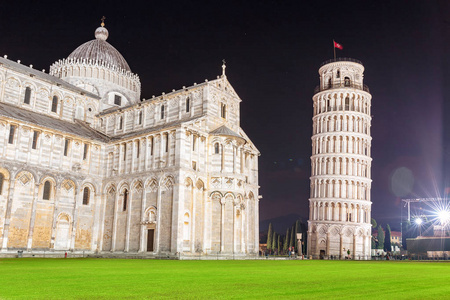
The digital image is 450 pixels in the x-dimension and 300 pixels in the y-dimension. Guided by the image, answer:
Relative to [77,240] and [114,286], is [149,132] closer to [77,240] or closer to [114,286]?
[77,240]

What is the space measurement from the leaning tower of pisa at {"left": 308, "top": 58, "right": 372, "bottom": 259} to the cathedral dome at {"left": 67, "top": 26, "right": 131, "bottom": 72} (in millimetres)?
36441

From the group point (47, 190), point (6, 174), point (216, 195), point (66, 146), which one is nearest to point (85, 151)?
point (66, 146)

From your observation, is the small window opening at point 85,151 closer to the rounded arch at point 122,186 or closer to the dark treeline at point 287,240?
the rounded arch at point 122,186

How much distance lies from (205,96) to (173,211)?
13.2 m

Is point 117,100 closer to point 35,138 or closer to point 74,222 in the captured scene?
point 35,138

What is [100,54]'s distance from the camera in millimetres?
62156

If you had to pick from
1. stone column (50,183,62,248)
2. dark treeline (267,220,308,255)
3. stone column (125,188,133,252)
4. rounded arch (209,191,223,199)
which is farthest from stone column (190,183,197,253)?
dark treeline (267,220,308,255)

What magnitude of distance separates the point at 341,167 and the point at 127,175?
Answer: 4290 cm

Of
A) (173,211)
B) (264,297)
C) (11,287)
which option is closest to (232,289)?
(264,297)

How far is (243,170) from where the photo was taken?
48.8 meters

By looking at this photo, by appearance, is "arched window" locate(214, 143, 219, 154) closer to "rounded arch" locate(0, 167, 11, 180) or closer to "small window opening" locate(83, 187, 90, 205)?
"small window opening" locate(83, 187, 90, 205)

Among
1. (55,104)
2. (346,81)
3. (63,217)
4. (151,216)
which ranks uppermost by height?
(346,81)

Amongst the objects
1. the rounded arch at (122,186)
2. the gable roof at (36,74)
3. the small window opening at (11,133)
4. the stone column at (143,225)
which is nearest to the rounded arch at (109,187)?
the rounded arch at (122,186)

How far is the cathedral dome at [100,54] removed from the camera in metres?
61.7
